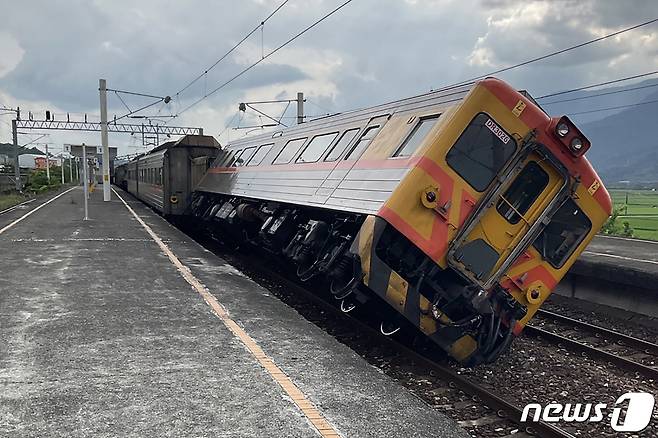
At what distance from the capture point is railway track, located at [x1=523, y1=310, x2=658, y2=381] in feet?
24.0

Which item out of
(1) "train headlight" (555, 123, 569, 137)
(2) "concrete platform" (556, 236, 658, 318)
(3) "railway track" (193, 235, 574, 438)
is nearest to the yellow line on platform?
(3) "railway track" (193, 235, 574, 438)

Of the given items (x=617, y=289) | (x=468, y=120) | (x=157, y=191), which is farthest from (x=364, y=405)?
(x=157, y=191)

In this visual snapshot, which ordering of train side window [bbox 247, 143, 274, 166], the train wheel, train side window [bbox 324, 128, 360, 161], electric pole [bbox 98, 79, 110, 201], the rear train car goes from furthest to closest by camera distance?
electric pole [bbox 98, 79, 110, 201]
the rear train car
train side window [bbox 247, 143, 274, 166]
train side window [bbox 324, 128, 360, 161]
the train wheel

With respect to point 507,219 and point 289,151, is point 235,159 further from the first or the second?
point 507,219

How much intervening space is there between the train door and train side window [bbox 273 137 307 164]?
5.27 metres

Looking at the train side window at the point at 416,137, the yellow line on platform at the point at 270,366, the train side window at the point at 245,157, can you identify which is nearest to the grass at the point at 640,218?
the train side window at the point at 416,137

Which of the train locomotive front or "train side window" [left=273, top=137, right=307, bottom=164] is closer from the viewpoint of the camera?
the train locomotive front

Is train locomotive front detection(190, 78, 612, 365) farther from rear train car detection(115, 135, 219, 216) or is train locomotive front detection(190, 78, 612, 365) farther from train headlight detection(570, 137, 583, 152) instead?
rear train car detection(115, 135, 219, 216)

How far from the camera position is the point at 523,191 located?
20.8 ft

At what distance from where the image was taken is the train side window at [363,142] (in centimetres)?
794

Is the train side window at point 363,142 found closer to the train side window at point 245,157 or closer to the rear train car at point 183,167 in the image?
the train side window at point 245,157

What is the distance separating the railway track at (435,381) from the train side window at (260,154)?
169 inches

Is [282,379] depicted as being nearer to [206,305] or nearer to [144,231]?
[206,305]

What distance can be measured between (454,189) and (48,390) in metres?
4.17
